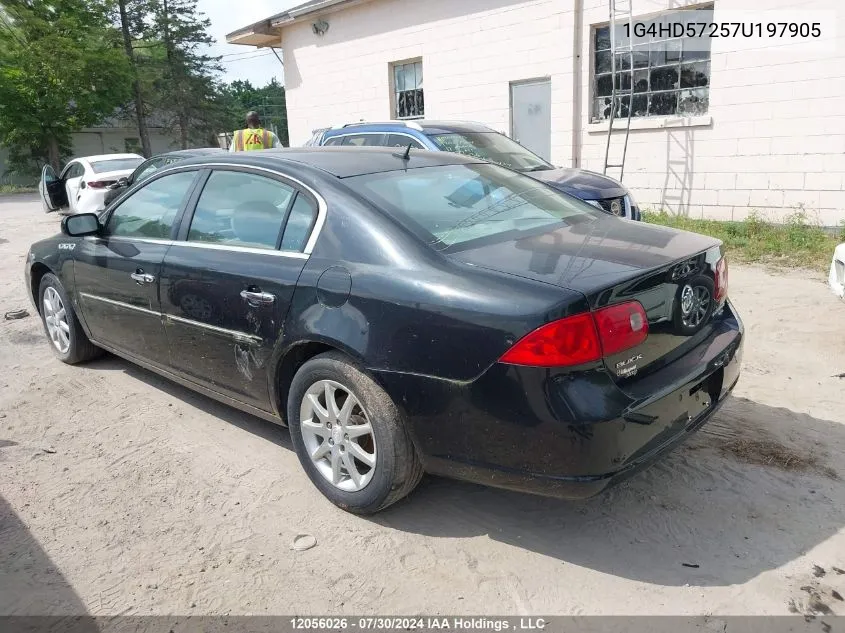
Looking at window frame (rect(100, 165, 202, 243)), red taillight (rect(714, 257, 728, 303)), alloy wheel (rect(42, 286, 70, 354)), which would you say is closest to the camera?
red taillight (rect(714, 257, 728, 303))

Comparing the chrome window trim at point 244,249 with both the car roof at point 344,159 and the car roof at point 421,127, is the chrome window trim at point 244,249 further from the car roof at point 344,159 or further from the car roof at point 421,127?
the car roof at point 421,127

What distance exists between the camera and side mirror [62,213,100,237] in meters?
4.41

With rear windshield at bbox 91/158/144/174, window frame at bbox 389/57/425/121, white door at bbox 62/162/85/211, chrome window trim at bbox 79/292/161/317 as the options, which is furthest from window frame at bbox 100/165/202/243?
white door at bbox 62/162/85/211

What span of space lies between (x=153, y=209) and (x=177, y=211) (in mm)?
370

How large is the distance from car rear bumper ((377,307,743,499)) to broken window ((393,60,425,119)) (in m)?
11.4

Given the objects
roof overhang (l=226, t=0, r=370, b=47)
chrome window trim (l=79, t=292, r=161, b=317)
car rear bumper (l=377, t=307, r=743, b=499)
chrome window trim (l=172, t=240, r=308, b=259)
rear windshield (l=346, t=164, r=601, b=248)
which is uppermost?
roof overhang (l=226, t=0, r=370, b=47)

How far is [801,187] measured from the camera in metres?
8.71

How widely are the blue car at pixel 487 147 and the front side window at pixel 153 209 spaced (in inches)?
134

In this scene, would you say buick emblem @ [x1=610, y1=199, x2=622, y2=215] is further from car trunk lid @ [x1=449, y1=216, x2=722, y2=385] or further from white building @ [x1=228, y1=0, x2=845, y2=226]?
car trunk lid @ [x1=449, y1=216, x2=722, y2=385]

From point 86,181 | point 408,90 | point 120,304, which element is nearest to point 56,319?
point 120,304

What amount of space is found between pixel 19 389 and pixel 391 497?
10.9 feet

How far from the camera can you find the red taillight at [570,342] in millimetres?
2365

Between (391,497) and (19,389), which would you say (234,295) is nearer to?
(391,497)

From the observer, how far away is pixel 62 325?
16.9 feet
